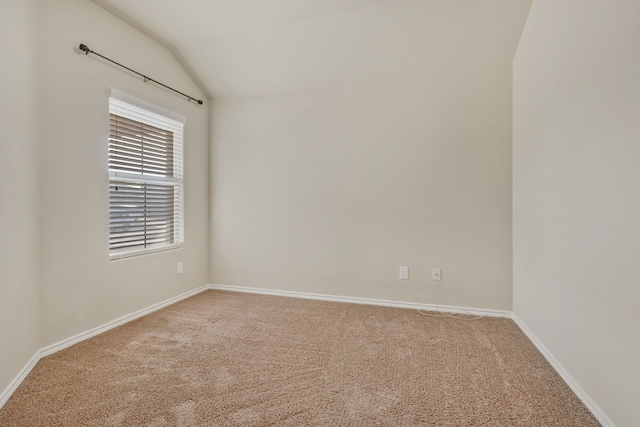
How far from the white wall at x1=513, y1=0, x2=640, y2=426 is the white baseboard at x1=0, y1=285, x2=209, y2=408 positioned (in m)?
2.90

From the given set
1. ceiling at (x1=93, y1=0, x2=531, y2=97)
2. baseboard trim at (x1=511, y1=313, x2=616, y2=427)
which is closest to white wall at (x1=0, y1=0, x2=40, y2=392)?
ceiling at (x1=93, y1=0, x2=531, y2=97)

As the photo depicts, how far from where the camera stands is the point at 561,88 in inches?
66.1

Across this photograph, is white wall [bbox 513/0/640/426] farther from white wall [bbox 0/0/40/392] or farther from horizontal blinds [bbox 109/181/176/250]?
horizontal blinds [bbox 109/181/176/250]

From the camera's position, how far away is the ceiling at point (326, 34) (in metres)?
2.26

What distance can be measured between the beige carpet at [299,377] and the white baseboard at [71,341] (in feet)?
0.14

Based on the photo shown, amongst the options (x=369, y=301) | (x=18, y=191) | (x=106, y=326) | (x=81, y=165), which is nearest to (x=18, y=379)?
(x=106, y=326)

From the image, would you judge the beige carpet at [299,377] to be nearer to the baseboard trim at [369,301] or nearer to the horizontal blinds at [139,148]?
the baseboard trim at [369,301]

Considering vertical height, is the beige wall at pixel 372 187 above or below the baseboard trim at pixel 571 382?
above

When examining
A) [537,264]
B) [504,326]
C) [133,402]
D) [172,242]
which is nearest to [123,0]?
[172,242]

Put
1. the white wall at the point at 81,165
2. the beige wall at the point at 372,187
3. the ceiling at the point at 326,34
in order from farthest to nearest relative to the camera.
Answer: the beige wall at the point at 372,187 < the ceiling at the point at 326,34 < the white wall at the point at 81,165

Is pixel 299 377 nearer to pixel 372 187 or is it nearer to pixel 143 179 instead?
pixel 372 187

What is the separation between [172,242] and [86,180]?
107 cm

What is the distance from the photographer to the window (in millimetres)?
2373

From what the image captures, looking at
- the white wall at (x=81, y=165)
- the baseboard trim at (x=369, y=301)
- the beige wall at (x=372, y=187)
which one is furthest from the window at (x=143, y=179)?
the baseboard trim at (x=369, y=301)
